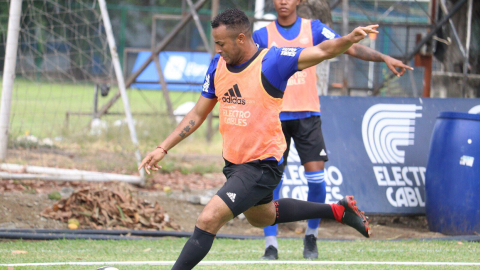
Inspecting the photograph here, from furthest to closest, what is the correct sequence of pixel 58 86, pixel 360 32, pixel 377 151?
pixel 58 86
pixel 377 151
pixel 360 32

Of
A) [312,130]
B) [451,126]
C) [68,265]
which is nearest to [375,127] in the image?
[451,126]

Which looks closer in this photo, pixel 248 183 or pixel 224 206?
pixel 224 206

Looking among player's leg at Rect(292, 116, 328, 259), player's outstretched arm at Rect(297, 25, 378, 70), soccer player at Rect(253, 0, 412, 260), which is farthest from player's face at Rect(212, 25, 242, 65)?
player's leg at Rect(292, 116, 328, 259)

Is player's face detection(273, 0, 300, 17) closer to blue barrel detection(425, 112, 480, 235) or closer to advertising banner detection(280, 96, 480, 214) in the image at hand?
advertising banner detection(280, 96, 480, 214)

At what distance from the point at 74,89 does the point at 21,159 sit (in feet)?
5.75

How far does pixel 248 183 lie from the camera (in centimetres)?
350

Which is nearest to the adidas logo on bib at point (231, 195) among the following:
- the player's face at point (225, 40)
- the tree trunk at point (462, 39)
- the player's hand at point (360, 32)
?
the player's face at point (225, 40)

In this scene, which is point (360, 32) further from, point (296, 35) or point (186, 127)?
point (296, 35)

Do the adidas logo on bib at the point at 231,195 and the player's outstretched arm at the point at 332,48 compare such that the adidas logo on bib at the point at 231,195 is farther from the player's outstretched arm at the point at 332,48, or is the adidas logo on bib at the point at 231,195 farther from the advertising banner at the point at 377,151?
the advertising banner at the point at 377,151

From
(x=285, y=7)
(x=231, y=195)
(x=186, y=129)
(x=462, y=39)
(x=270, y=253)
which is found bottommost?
(x=270, y=253)

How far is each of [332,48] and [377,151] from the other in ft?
12.2

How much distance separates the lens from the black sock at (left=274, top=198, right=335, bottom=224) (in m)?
4.01

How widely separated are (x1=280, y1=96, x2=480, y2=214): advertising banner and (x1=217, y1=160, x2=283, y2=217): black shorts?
3098 mm

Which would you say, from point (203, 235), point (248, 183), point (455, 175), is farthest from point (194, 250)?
point (455, 175)
